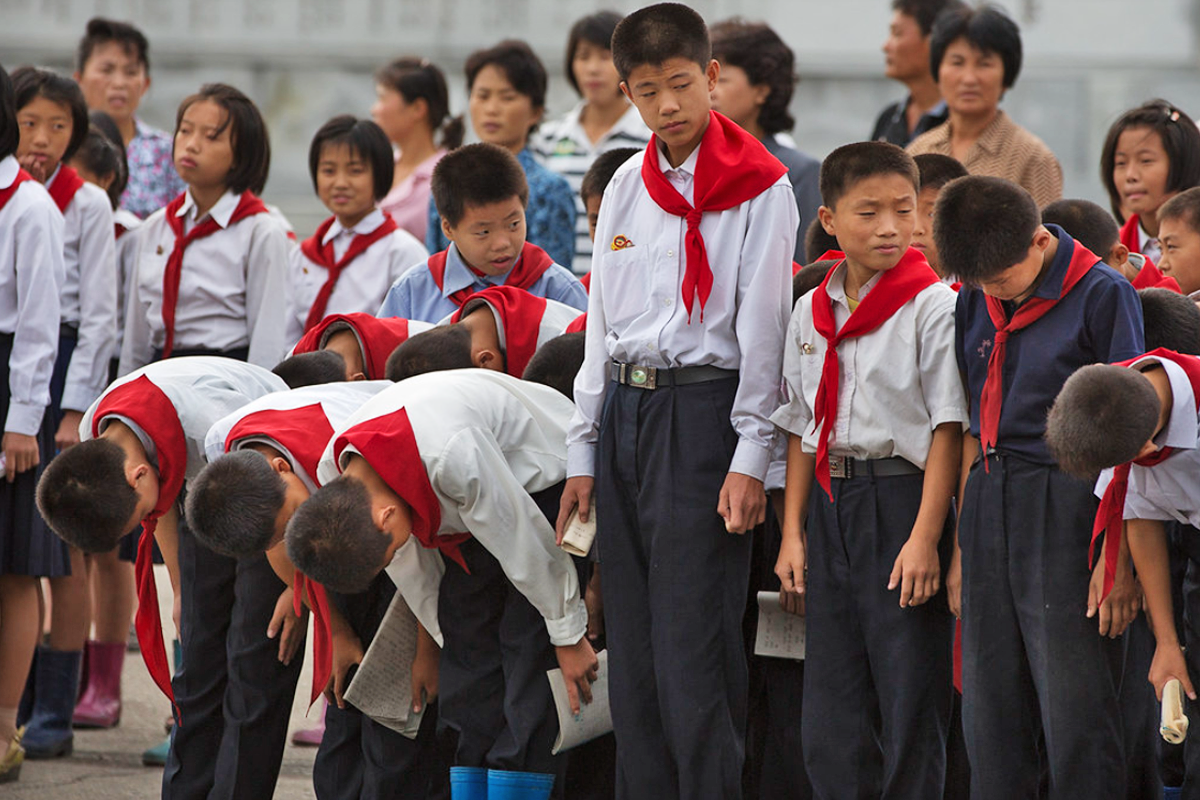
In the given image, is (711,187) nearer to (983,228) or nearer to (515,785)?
(983,228)

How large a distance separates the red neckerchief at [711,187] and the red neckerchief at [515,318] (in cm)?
64

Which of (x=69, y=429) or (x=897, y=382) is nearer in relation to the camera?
(x=897, y=382)

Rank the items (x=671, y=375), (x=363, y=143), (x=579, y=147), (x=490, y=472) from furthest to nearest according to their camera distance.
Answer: (x=579, y=147) → (x=363, y=143) → (x=490, y=472) → (x=671, y=375)

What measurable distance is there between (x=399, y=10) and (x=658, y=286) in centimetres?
589

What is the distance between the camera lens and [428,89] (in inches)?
235

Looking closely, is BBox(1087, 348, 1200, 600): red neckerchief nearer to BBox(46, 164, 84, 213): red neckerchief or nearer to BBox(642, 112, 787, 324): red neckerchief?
BBox(642, 112, 787, 324): red neckerchief

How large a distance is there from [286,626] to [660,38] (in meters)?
1.61

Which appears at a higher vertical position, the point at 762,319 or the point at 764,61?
the point at 764,61

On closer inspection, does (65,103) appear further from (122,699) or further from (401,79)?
(122,699)

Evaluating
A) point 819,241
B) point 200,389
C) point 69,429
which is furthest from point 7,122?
point 819,241

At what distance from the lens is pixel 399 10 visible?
8547mm

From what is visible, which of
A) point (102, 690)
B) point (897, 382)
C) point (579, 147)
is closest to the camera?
point (897, 382)

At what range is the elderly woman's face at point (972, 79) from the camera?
4824 mm

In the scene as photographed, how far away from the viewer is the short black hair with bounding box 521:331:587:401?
11.8 ft
